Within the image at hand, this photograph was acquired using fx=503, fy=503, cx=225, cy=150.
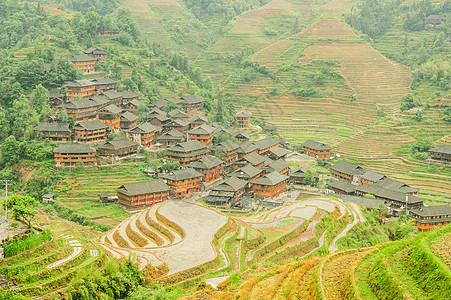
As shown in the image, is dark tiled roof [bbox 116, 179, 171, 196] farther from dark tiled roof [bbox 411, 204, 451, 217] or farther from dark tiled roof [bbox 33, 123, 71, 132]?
dark tiled roof [bbox 411, 204, 451, 217]

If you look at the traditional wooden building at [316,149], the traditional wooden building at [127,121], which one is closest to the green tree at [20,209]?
the traditional wooden building at [127,121]

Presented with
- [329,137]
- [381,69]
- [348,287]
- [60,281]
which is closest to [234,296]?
[348,287]

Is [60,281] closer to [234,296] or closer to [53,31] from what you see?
[234,296]

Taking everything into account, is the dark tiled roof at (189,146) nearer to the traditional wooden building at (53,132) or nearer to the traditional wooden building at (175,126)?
the traditional wooden building at (175,126)

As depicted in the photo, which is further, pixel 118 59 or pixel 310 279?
pixel 118 59

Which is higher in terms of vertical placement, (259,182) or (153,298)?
(153,298)

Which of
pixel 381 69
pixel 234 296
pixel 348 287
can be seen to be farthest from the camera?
pixel 381 69

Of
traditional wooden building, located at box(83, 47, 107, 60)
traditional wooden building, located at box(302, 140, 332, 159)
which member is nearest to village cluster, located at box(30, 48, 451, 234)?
traditional wooden building, located at box(302, 140, 332, 159)
